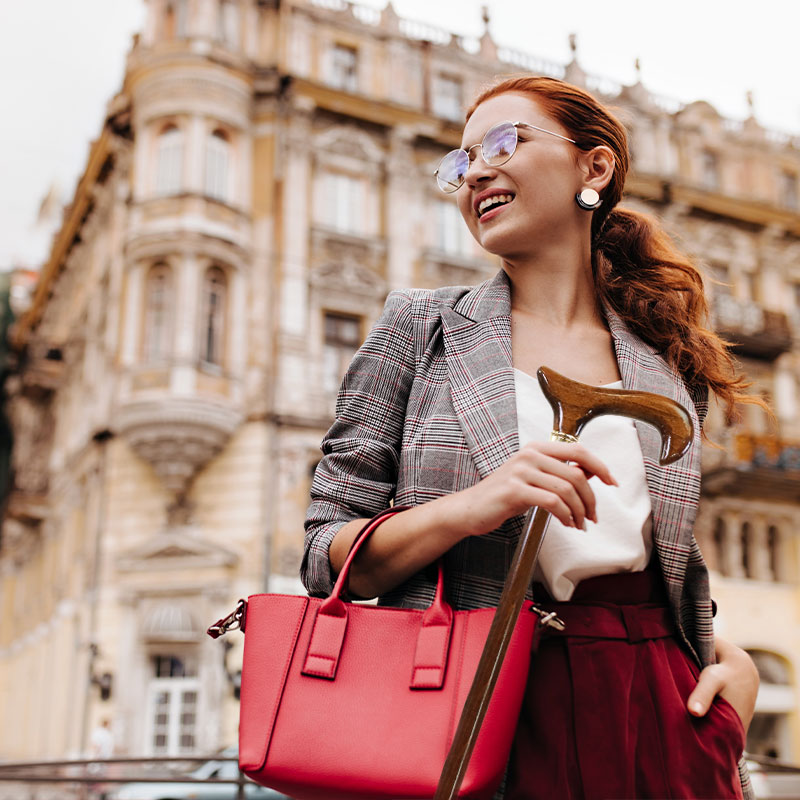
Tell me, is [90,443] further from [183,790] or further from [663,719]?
[663,719]

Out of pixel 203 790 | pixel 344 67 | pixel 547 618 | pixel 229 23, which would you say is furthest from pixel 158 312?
pixel 547 618

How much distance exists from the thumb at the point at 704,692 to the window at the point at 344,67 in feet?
58.5

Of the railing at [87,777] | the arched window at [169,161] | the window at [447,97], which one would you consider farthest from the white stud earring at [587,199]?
the window at [447,97]

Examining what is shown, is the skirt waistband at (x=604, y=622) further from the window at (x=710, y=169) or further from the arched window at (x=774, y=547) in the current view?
the window at (x=710, y=169)

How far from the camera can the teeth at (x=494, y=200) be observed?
5.27ft

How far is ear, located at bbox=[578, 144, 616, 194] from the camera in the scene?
171 cm

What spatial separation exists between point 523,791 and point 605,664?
0.66 ft

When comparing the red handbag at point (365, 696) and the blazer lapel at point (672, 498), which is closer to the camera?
the red handbag at point (365, 696)

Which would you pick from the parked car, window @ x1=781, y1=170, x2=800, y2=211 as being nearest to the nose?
the parked car

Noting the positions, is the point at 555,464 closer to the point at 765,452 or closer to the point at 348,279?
the point at 348,279

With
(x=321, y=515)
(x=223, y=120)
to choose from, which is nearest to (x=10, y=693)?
(x=223, y=120)

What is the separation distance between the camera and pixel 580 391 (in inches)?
47.6

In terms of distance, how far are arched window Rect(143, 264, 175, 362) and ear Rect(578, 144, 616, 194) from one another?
1457 cm

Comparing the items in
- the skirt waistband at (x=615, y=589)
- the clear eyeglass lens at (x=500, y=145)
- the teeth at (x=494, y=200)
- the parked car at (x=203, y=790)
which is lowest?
the parked car at (x=203, y=790)
